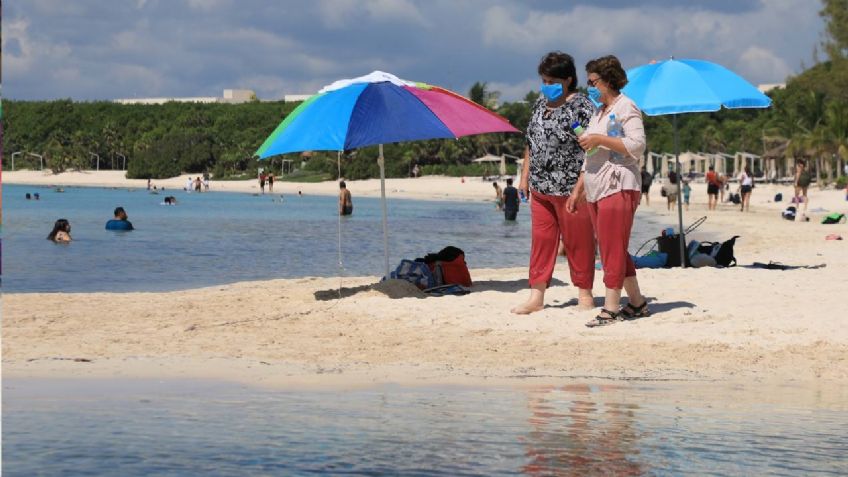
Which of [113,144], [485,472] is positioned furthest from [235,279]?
[113,144]

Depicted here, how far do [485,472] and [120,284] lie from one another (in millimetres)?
12443

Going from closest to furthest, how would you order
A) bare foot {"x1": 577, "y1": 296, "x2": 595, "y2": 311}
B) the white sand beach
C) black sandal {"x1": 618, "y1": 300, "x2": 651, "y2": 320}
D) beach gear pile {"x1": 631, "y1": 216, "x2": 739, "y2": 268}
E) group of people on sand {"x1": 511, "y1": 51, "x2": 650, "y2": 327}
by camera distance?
1. the white sand beach
2. group of people on sand {"x1": 511, "y1": 51, "x2": 650, "y2": 327}
3. black sandal {"x1": 618, "y1": 300, "x2": 651, "y2": 320}
4. bare foot {"x1": 577, "y1": 296, "x2": 595, "y2": 311}
5. beach gear pile {"x1": 631, "y1": 216, "x2": 739, "y2": 268}

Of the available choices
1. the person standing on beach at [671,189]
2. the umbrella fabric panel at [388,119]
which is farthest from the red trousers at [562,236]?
the person standing on beach at [671,189]

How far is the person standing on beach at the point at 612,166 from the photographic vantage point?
8.75 metres

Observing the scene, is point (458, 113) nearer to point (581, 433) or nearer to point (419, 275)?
point (419, 275)

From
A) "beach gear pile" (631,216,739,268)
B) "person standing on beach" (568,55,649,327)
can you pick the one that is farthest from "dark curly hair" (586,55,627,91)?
"beach gear pile" (631,216,739,268)

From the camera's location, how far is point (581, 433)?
5.77 metres

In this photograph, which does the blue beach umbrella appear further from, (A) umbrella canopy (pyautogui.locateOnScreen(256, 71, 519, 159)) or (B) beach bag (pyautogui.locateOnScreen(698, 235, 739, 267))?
(B) beach bag (pyautogui.locateOnScreen(698, 235, 739, 267))

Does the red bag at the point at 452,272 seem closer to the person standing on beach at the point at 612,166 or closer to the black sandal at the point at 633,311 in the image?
the black sandal at the point at 633,311

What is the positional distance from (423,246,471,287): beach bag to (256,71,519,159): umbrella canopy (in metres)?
1.45

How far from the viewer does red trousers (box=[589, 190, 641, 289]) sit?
8.91 m

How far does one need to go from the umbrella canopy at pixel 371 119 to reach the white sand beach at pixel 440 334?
4.97ft

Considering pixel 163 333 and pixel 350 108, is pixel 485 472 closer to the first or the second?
pixel 163 333

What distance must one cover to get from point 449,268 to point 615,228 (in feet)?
10.3
